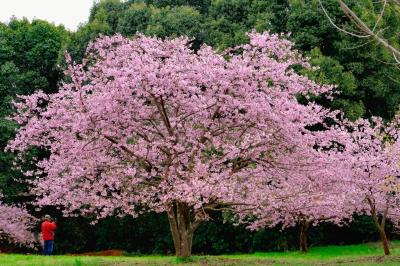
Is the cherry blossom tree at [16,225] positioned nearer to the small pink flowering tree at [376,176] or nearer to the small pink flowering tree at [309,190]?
the small pink flowering tree at [309,190]

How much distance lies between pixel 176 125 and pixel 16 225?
53.2ft

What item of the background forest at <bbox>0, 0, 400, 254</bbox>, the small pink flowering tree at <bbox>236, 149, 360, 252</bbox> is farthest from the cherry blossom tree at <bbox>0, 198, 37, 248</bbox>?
the small pink flowering tree at <bbox>236, 149, 360, 252</bbox>

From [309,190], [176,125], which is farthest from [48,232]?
[309,190]

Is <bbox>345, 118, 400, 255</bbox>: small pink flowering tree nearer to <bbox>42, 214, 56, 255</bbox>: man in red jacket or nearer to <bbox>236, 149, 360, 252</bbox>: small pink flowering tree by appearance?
<bbox>236, 149, 360, 252</bbox>: small pink flowering tree

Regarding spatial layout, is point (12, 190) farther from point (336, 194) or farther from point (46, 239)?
point (336, 194)

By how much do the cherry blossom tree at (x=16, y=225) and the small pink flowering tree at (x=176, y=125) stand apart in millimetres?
12538

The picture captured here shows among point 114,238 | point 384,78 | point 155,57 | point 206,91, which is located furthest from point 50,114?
point 384,78

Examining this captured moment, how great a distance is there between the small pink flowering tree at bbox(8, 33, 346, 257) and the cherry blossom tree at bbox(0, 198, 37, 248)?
12538 millimetres

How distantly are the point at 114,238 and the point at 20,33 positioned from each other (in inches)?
507

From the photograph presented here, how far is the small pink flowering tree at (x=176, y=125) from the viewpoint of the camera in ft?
41.2

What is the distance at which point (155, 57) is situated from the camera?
44.6 ft

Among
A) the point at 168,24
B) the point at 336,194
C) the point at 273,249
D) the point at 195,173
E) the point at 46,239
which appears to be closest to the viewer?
the point at 195,173

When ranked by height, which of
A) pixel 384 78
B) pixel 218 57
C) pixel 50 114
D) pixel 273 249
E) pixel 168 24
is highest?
pixel 168 24

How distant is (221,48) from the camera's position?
27.5 m
